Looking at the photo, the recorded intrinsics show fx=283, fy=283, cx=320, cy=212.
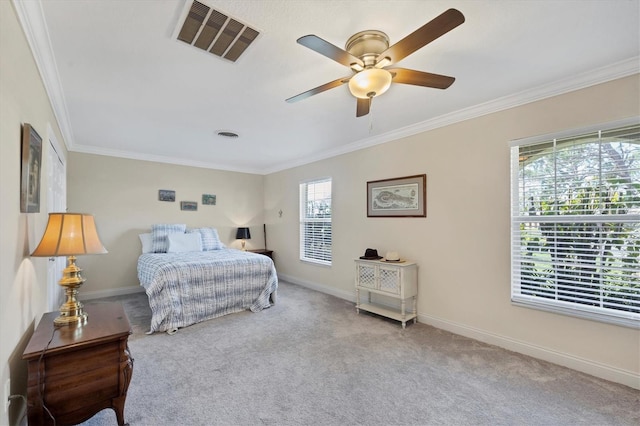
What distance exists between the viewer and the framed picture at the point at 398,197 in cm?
348

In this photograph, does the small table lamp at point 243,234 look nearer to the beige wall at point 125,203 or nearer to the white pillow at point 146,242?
the beige wall at point 125,203

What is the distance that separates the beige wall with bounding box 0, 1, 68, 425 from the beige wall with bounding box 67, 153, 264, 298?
3019 millimetres

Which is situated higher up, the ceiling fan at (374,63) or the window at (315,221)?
the ceiling fan at (374,63)

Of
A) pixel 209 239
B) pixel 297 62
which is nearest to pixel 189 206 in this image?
pixel 209 239

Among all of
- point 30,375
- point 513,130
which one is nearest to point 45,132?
point 30,375

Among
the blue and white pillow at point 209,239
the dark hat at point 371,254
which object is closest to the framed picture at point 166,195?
the blue and white pillow at point 209,239

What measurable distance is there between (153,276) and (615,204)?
455 centimetres

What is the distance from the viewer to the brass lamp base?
1.74m

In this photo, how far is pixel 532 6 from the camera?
5.17 ft

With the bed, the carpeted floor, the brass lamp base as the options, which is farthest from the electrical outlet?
the bed

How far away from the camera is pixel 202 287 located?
3.54 m

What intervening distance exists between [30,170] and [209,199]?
4.01m

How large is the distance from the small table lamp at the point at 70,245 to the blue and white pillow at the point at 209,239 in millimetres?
3255

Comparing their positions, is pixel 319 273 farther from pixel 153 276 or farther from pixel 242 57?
pixel 242 57
